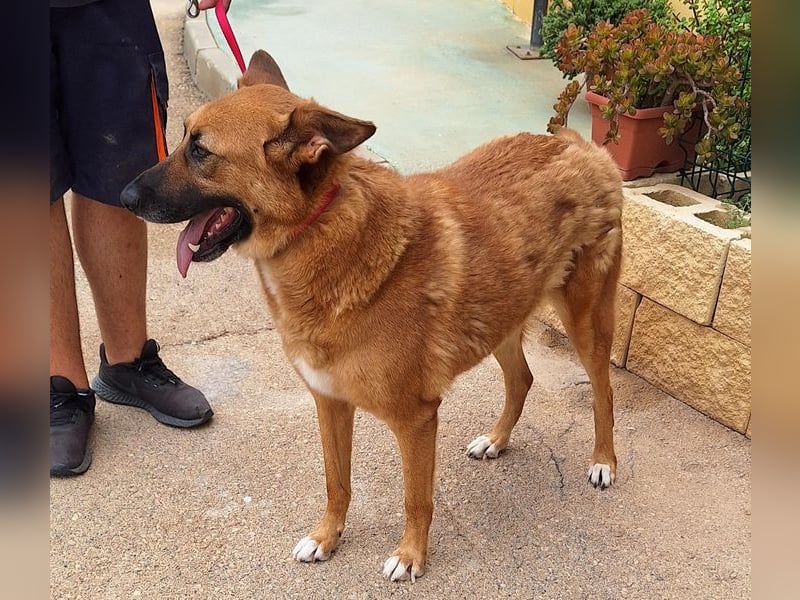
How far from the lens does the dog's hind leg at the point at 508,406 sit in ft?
10.9

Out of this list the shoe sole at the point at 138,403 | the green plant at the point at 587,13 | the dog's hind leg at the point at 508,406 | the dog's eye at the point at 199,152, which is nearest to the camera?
the dog's eye at the point at 199,152

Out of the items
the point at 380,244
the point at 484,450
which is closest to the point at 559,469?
the point at 484,450

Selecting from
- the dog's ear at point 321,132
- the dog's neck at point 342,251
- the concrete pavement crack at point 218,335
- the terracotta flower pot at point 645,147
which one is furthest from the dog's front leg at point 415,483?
the terracotta flower pot at point 645,147

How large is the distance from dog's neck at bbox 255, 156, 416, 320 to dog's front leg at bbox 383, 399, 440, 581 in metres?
0.45

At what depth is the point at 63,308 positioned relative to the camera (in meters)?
3.25

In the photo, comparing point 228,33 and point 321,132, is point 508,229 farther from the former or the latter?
point 228,33

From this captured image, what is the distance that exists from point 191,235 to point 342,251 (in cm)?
48

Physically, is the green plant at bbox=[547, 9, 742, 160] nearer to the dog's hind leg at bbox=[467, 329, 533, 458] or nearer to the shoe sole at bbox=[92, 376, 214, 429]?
the dog's hind leg at bbox=[467, 329, 533, 458]

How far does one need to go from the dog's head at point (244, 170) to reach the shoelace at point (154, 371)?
1399mm

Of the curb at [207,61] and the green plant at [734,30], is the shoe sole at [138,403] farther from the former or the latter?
the curb at [207,61]

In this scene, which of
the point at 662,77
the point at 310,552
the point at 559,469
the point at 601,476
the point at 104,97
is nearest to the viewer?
the point at 310,552
